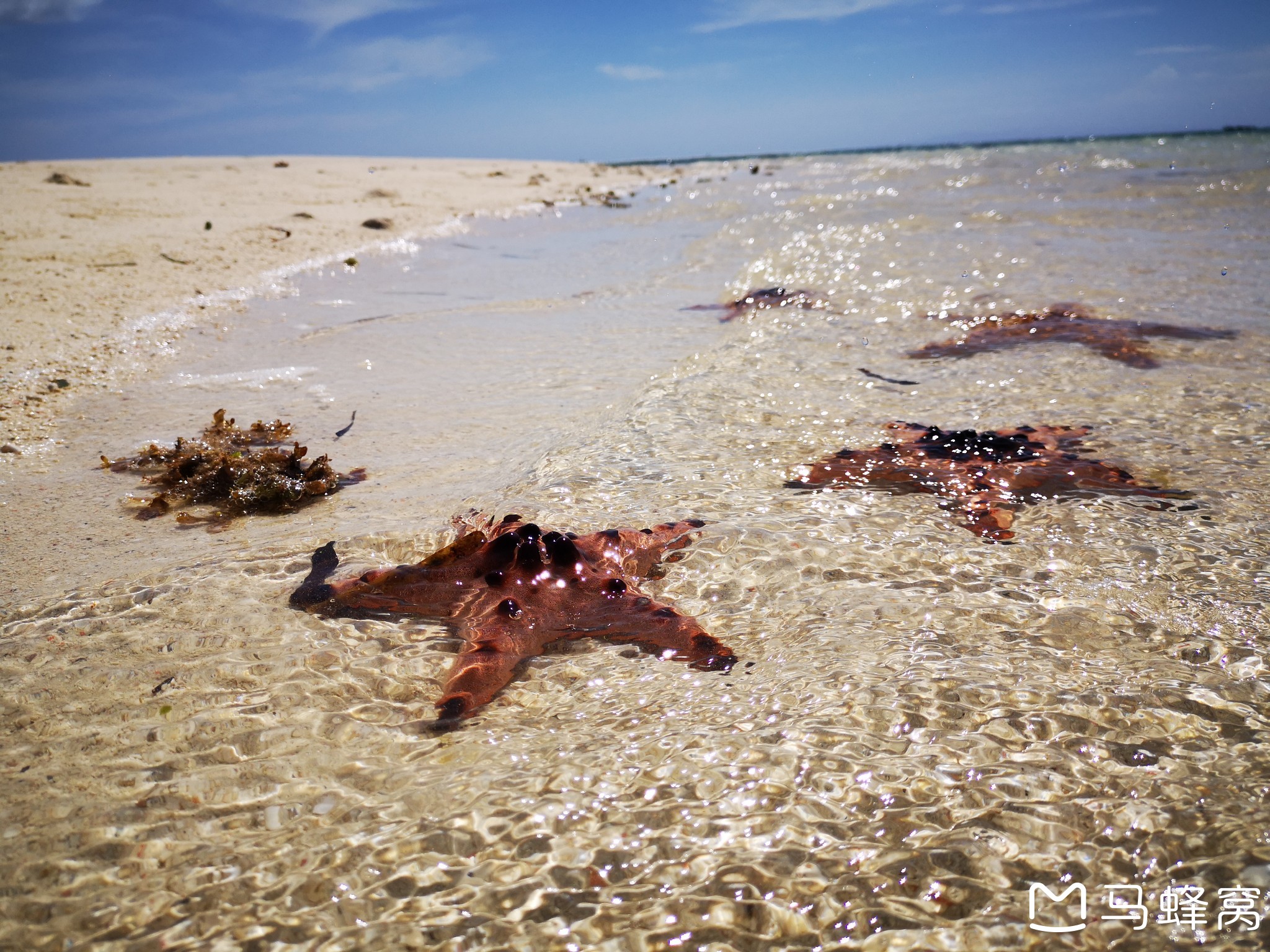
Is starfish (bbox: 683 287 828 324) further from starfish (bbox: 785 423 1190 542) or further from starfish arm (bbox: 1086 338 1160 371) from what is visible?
starfish (bbox: 785 423 1190 542)

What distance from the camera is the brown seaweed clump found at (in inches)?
158

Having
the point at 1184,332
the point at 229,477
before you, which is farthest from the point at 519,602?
the point at 1184,332

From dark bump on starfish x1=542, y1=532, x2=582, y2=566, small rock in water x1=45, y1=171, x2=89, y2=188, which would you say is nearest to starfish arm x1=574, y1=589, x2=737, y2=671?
dark bump on starfish x1=542, y1=532, x2=582, y2=566

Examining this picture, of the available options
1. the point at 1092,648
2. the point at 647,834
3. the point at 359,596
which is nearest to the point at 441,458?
the point at 359,596

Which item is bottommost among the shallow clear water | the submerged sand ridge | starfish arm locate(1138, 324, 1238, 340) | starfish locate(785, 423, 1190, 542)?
the shallow clear water

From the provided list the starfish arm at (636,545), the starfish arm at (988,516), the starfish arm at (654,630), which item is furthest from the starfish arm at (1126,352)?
the starfish arm at (654,630)

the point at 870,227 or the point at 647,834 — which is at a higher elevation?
the point at 870,227

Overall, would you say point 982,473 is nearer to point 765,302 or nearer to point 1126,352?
point 1126,352

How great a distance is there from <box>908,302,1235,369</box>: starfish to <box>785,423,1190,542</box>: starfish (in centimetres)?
247

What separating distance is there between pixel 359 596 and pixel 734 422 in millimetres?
2725

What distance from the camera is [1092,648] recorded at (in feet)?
8.80

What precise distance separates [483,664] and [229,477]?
251 cm

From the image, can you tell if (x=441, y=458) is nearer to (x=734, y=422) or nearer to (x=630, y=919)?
(x=734, y=422)

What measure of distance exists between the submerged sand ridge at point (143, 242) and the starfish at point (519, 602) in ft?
11.5
